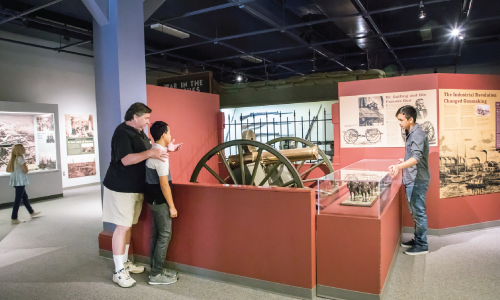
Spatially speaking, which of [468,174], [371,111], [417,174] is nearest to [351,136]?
[371,111]

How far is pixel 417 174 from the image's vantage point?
388 centimetres

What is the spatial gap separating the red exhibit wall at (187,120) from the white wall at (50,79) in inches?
229

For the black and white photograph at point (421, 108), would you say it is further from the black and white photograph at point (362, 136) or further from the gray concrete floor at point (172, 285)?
the gray concrete floor at point (172, 285)

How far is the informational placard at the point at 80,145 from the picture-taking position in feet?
33.4

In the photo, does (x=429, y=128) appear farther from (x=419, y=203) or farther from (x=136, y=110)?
(x=136, y=110)

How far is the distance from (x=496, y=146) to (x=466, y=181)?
72 cm

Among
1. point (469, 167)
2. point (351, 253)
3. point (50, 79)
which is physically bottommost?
point (351, 253)

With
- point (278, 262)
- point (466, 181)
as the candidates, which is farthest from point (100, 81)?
point (466, 181)

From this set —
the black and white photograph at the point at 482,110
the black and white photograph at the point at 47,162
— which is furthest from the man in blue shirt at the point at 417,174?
the black and white photograph at the point at 47,162

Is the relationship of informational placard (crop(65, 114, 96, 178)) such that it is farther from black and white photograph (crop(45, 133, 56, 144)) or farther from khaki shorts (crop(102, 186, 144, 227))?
khaki shorts (crop(102, 186, 144, 227))

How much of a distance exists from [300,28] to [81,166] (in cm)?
798

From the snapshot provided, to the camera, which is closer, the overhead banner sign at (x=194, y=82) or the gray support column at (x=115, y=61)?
the gray support column at (x=115, y=61)

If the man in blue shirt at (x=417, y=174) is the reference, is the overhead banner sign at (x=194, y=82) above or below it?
Answer: above

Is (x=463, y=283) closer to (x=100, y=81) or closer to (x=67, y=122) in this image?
(x=100, y=81)
